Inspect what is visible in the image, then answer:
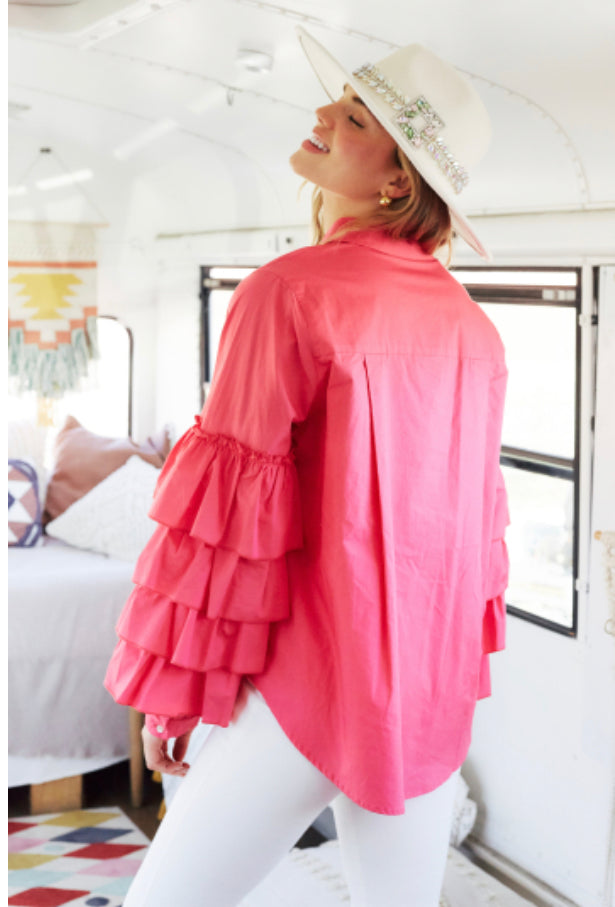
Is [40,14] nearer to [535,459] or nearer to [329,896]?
[535,459]

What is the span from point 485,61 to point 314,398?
3.57 ft

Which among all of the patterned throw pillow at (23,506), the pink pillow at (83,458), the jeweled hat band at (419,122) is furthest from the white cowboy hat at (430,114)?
the pink pillow at (83,458)

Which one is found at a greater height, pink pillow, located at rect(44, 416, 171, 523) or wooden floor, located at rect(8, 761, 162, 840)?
pink pillow, located at rect(44, 416, 171, 523)

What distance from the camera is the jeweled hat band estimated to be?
129 cm

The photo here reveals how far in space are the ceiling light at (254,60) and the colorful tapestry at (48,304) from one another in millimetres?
2221

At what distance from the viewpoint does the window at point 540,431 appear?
258 cm

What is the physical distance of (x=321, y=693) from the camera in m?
1.22

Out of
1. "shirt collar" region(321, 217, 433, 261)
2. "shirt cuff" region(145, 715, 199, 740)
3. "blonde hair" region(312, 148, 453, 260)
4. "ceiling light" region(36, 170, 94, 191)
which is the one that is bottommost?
"shirt cuff" region(145, 715, 199, 740)

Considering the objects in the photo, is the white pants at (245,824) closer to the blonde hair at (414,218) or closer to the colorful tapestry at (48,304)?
the blonde hair at (414,218)

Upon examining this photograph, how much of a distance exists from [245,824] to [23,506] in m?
3.09

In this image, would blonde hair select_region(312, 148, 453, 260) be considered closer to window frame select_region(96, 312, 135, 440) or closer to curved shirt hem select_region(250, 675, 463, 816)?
curved shirt hem select_region(250, 675, 463, 816)

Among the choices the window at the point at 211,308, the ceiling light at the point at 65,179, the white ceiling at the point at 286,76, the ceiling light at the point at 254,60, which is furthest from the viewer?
the ceiling light at the point at 65,179

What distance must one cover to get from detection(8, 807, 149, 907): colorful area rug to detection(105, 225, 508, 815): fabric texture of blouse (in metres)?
1.92

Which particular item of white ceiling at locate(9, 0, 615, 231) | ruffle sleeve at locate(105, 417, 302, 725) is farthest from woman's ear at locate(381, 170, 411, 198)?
white ceiling at locate(9, 0, 615, 231)
